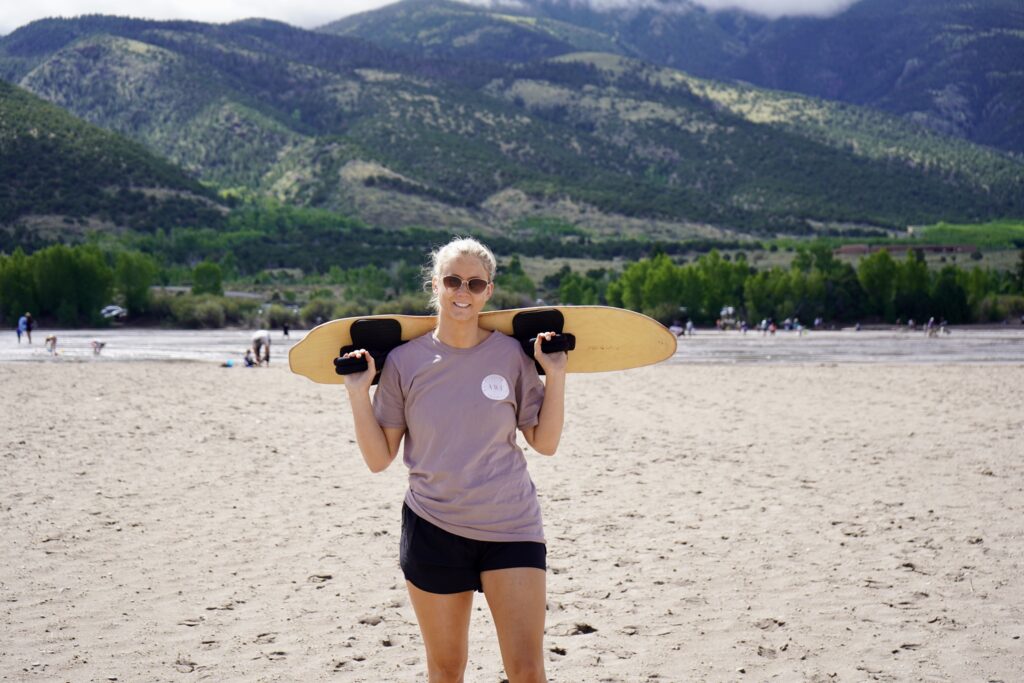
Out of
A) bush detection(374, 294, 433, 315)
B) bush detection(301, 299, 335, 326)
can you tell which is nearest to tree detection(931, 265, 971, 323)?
bush detection(374, 294, 433, 315)

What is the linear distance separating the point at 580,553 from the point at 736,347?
38.9 m

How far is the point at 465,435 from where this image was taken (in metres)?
4.11

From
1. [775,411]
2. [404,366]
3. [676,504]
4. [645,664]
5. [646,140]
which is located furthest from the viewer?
[646,140]

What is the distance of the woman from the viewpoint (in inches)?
161

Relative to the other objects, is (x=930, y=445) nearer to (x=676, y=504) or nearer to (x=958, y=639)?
(x=676, y=504)

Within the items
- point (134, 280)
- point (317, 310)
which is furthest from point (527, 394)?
point (317, 310)

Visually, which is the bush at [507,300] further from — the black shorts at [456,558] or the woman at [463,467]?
the black shorts at [456,558]

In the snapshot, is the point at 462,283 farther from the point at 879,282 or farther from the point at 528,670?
the point at 879,282

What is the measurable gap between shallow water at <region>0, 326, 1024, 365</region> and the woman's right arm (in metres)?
28.5

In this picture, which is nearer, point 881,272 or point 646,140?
point 881,272

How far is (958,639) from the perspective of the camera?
6418 millimetres

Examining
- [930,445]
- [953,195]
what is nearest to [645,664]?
[930,445]

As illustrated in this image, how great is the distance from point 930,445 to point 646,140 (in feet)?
563

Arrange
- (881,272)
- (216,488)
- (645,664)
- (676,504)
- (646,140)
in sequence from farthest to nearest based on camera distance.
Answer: (646,140)
(881,272)
(216,488)
(676,504)
(645,664)
